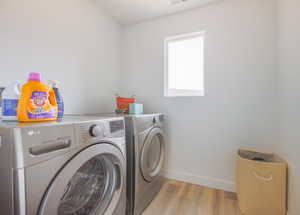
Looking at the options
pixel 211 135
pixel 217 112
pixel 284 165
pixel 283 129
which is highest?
pixel 217 112

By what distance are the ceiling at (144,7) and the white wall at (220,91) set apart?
85mm

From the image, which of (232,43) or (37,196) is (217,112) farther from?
(37,196)

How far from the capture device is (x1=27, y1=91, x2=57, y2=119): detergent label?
0.69 m

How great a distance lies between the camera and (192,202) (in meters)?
1.43

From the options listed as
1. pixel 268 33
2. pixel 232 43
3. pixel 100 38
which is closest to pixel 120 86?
pixel 100 38

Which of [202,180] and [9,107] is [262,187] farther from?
[9,107]

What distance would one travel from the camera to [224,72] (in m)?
1.61

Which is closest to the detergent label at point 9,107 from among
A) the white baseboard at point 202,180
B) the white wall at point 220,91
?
the white wall at point 220,91

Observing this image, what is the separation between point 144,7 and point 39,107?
1654 millimetres

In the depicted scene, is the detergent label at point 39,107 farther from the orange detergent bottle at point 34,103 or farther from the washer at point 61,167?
the washer at point 61,167

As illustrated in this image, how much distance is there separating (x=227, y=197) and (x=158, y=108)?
123 centimetres

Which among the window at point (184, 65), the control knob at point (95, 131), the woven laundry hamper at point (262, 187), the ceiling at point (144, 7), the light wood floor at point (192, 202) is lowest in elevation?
the light wood floor at point (192, 202)

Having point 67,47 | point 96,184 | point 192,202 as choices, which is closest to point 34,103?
point 96,184

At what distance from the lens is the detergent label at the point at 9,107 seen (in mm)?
739
